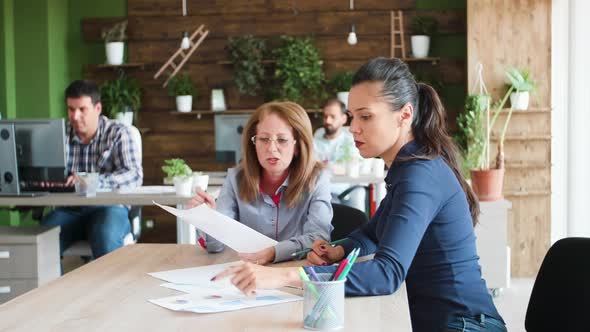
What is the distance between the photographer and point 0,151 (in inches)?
164

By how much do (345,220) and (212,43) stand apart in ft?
15.7

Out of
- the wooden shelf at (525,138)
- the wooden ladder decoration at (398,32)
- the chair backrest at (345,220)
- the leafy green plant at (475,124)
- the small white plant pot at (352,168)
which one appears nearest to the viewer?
the chair backrest at (345,220)

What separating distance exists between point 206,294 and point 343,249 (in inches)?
20.3

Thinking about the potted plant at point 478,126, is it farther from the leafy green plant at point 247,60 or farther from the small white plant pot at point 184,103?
the small white plant pot at point 184,103

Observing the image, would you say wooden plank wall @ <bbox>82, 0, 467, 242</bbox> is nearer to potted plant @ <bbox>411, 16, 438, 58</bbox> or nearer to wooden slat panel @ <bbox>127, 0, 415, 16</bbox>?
wooden slat panel @ <bbox>127, 0, 415, 16</bbox>

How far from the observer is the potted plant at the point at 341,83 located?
6918 mm

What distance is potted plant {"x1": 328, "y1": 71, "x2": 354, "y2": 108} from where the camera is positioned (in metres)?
6.92

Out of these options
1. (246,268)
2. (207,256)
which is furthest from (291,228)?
(246,268)

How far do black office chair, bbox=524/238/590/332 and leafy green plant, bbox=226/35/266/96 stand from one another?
17.0 feet

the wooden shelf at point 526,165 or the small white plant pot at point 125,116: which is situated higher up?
the small white plant pot at point 125,116

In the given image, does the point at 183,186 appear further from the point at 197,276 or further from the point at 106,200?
the point at 197,276

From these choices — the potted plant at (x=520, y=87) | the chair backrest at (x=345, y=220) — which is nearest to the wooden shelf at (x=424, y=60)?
the potted plant at (x=520, y=87)

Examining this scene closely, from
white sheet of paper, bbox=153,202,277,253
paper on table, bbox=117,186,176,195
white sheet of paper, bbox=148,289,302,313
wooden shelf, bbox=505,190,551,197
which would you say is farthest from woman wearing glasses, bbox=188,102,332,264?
wooden shelf, bbox=505,190,551,197

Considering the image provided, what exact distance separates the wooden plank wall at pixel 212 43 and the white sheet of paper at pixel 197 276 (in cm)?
513
